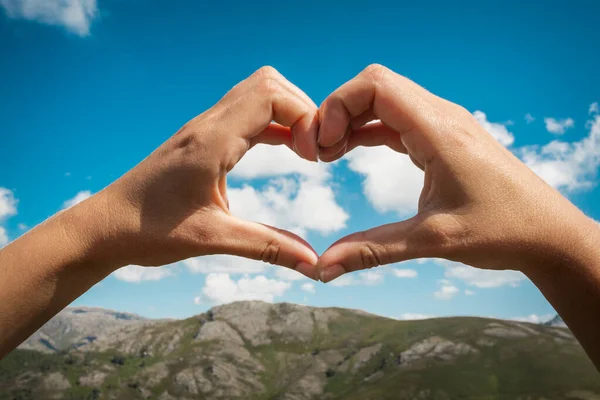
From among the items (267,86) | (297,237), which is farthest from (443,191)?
(267,86)

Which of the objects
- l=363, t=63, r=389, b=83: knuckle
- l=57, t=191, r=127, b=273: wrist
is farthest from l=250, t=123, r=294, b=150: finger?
l=57, t=191, r=127, b=273: wrist

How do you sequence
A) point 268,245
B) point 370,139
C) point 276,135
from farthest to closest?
1. point 370,139
2. point 276,135
3. point 268,245

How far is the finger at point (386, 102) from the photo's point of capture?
573cm

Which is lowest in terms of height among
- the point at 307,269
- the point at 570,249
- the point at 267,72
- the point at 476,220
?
the point at 570,249

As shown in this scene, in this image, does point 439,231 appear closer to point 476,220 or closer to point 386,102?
point 476,220

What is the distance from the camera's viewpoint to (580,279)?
5.44 meters

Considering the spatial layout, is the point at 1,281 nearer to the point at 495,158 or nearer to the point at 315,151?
the point at 315,151

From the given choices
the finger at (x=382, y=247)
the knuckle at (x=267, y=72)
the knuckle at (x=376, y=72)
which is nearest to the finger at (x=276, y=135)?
the knuckle at (x=267, y=72)

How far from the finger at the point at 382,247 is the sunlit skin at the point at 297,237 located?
0.05ft

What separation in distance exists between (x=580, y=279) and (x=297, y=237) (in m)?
3.79

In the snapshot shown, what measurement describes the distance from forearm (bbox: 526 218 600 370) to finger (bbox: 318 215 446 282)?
1.44m

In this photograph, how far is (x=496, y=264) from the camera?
231 inches

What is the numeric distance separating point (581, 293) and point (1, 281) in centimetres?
752

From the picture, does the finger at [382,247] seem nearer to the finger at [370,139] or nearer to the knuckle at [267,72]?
the finger at [370,139]
